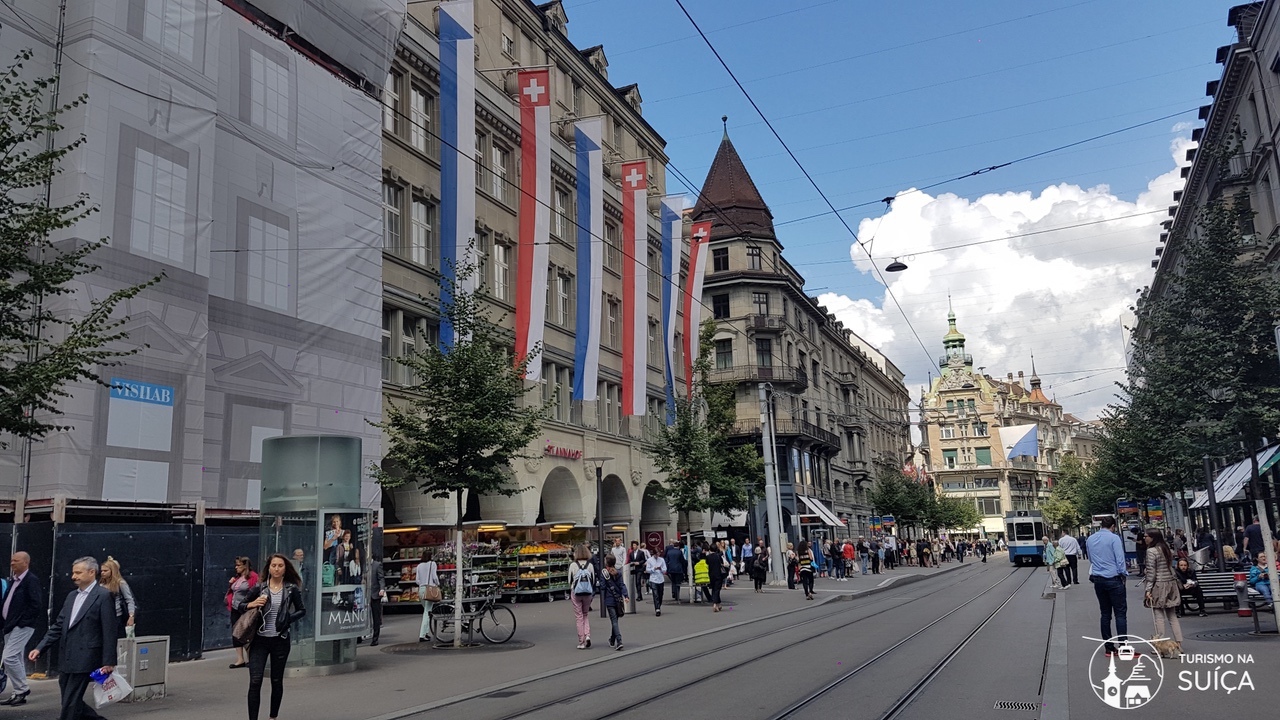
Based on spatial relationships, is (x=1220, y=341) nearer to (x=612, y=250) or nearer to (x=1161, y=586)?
→ (x=1161, y=586)

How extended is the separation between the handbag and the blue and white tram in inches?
2225

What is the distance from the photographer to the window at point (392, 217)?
92.0 feet

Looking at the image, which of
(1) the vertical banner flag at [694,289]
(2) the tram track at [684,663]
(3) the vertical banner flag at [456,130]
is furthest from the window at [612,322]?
(2) the tram track at [684,663]

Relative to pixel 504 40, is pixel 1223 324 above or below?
below

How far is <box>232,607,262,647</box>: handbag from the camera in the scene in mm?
8906

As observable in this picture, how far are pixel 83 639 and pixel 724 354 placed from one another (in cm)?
5563

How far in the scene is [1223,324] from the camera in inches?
930

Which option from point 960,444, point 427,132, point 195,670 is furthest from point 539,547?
point 960,444

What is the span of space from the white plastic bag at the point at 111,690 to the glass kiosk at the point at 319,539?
3196mm

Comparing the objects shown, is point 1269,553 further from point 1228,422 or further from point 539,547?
point 539,547

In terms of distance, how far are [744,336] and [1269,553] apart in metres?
49.1

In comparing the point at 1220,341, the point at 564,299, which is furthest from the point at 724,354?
the point at 1220,341

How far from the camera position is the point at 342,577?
14070mm

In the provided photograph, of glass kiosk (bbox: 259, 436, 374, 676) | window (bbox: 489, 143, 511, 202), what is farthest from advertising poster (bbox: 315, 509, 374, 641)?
window (bbox: 489, 143, 511, 202)
